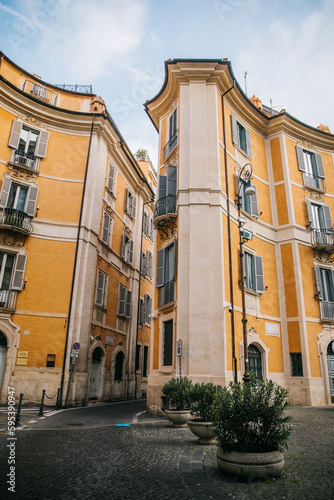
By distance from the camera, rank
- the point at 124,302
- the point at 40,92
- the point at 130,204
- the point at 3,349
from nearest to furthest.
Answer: the point at 3,349 → the point at 40,92 → the point at 124,302 → the point at 130,204

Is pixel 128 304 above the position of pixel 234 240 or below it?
below

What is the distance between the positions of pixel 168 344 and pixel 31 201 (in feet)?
35.2

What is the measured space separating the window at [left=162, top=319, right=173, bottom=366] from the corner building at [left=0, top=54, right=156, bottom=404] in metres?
4.95

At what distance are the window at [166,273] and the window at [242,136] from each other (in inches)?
286

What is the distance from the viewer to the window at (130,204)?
2614 cm

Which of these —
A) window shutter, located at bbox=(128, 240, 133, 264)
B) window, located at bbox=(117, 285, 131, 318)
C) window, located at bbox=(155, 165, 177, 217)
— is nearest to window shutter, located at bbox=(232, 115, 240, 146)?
window, located at bbox=(155, 165, 177, 217)

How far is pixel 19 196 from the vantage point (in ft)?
63.2

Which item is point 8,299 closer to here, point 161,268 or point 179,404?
point 161,268

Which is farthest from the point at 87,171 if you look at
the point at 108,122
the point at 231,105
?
the point at 231,105

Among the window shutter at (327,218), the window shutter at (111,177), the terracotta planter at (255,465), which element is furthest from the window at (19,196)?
the window shutter at (327,218)

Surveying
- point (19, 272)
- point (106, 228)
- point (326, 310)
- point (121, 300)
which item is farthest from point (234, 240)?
point (19, 272)

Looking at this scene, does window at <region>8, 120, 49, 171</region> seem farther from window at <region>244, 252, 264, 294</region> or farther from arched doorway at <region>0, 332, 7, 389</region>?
window at <region>244, 252, 264, 294</region>

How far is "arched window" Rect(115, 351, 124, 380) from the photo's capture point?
22.7 metres

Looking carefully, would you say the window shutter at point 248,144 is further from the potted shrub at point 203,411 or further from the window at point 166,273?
the potted shrub at point 203,411
